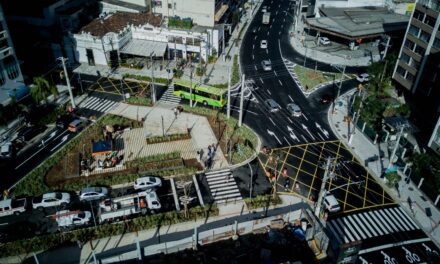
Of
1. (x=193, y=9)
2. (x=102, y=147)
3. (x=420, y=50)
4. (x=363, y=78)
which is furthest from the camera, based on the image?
(x=193, y=9)

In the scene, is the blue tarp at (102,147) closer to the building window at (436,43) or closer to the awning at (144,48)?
the awning at (144,48)

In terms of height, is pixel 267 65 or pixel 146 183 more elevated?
pixel 267 65

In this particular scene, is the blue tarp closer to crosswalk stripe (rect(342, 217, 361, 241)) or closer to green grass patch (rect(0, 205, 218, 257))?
green grass patch (rect(0, 205, 218, 257))

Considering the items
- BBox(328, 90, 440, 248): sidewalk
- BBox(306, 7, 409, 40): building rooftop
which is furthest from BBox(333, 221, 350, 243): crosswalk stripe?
BBox(306, 7, 409, 40): building rooftop

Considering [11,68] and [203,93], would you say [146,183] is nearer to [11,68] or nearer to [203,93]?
[203,93]

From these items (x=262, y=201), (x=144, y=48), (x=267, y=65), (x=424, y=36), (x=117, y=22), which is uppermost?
(x=424, y=36)

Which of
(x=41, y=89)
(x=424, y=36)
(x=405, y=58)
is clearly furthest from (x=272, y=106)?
(x=41, y=89)
